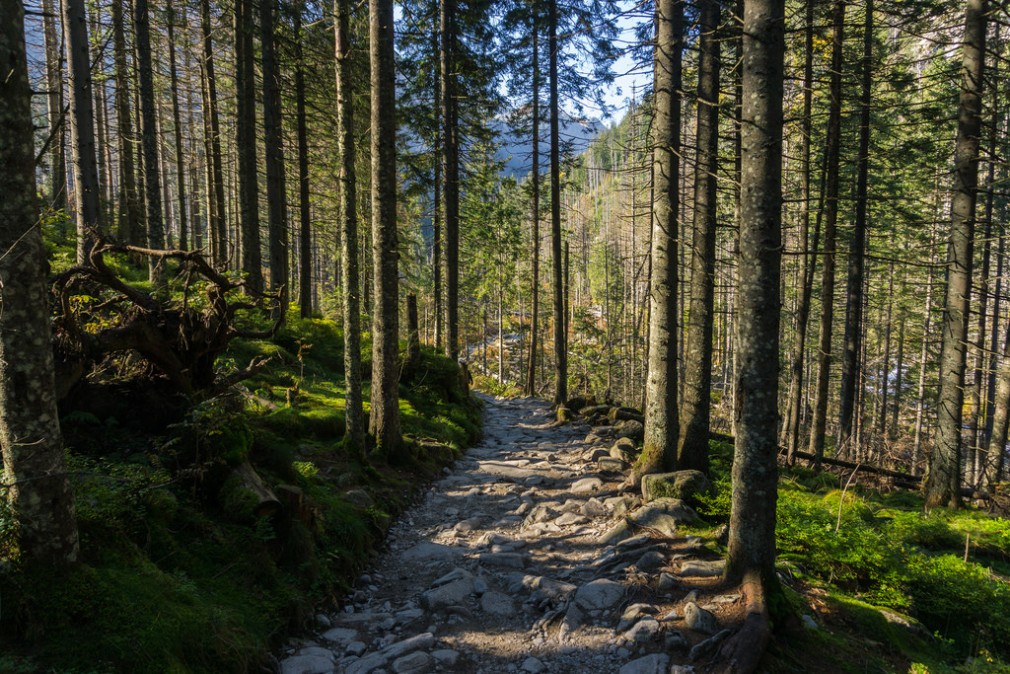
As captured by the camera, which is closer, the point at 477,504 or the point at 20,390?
the point at 20,390

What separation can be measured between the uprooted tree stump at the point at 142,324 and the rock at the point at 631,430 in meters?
8.10

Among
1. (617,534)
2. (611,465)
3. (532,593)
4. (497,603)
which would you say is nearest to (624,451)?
(611,465)

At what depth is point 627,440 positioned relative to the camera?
10383mm

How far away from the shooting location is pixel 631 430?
1175cm

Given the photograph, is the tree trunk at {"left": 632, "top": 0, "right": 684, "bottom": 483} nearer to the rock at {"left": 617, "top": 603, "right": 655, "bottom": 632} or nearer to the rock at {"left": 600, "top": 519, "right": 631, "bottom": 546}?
the rock at {"left": 600, "top": 519, "right": 631, "bottom": 546}

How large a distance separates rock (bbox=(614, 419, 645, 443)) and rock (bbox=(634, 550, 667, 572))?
5.41m

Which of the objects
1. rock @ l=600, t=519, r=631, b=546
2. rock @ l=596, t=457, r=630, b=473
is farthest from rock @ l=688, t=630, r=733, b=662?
rock @ l=596, t=457, r=630, b=473

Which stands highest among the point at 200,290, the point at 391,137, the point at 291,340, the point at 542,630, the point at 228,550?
the point at 391,137

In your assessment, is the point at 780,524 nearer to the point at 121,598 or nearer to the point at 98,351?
the point at 121,598

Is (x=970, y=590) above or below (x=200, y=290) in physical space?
below

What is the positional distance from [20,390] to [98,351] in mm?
2418

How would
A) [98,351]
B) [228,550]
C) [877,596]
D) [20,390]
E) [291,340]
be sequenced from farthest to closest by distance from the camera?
[291,340]
[877,596]
[98,351]
[228,550]
[20,390]

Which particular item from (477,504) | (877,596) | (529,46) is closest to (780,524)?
(877,596)

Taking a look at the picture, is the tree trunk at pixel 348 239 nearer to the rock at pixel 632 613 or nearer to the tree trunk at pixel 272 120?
the rock at pixel 632 613
